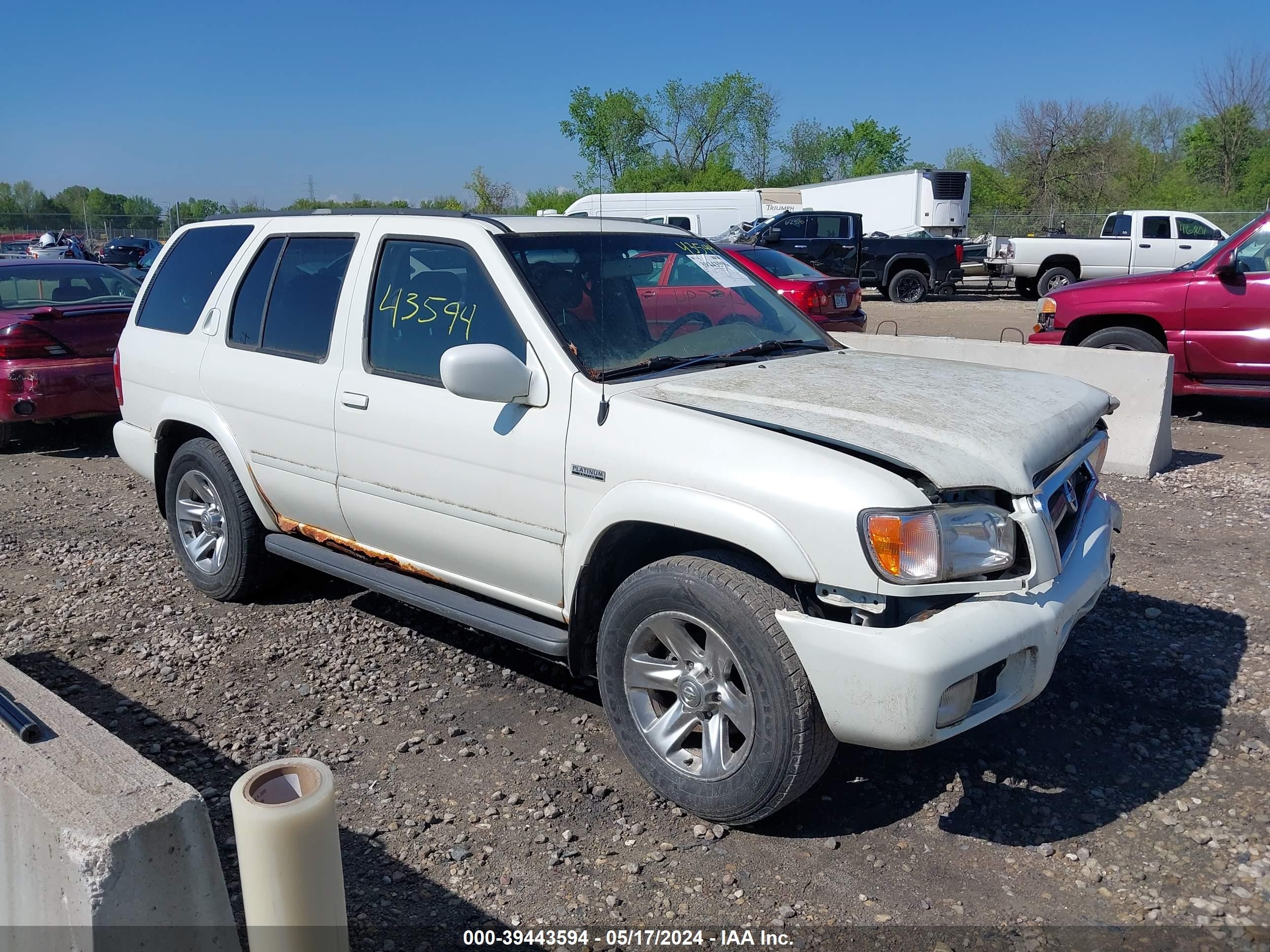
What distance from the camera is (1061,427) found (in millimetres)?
3557

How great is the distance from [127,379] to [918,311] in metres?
19.3

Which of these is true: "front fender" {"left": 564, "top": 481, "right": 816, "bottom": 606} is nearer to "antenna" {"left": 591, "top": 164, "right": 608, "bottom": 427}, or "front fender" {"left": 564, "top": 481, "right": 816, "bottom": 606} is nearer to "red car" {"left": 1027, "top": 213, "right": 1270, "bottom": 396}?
"antenna" {"left": 591, "top": 164, "right": 608, "bottom": 427}

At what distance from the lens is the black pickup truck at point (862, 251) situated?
23.4m

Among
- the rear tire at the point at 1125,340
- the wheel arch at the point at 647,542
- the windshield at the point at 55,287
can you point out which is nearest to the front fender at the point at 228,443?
the wheel arch at the point at 647,542

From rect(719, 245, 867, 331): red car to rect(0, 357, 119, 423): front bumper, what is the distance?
6.52 m

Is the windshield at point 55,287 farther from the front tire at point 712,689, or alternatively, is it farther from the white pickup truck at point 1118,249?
the white pickup truck at point 1118,249

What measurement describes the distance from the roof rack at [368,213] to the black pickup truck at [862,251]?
1889 centimetres

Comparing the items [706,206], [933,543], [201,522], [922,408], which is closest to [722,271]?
[922,408]

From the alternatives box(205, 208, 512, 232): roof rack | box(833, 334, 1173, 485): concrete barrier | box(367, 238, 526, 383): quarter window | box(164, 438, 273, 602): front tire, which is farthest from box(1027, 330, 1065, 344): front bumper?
box(164, 438, 273, 602): front tire

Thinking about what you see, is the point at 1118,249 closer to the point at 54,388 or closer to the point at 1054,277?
the point at 1054,277

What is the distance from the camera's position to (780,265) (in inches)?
503

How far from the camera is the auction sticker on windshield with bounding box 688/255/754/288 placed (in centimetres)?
455

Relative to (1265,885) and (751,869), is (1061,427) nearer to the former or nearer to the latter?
(1265,885)

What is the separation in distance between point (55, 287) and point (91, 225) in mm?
41814
